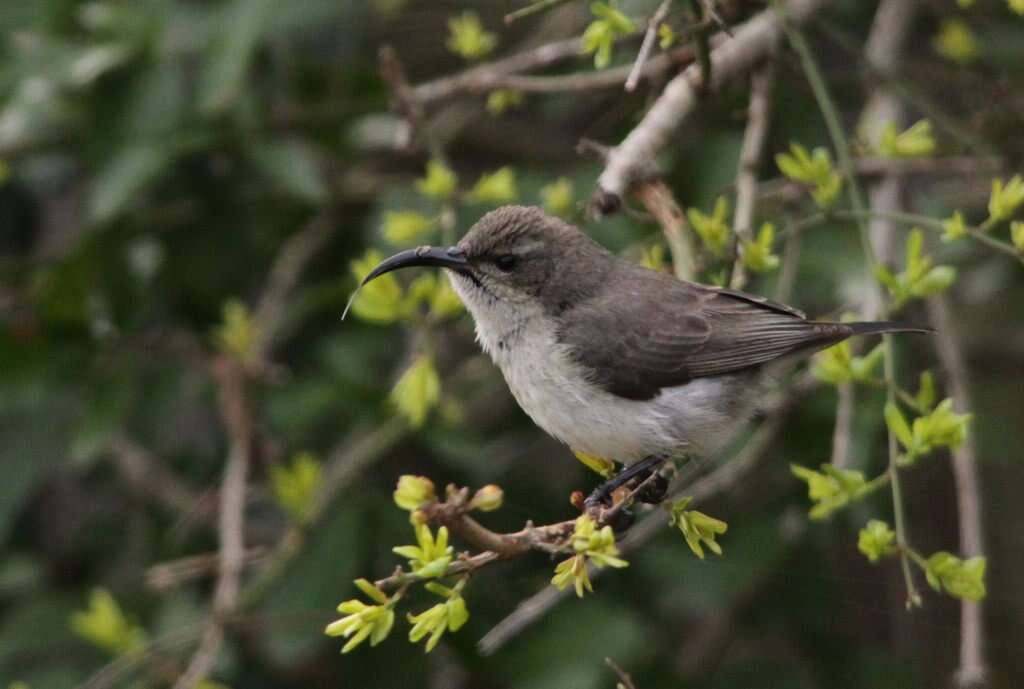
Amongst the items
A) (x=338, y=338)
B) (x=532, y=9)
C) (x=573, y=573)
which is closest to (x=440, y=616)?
(x=573, y=573)

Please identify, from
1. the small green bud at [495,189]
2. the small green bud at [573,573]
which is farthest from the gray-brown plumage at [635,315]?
the small green bud at [573,573]

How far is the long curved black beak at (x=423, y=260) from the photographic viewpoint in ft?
12.5

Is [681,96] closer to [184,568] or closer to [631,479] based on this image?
[631,479]

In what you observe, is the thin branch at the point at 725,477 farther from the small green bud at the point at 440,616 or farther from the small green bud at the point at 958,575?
the small green bud at the point at 440,616

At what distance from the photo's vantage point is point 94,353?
5.19m

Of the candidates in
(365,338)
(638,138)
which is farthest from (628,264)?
(365,338)

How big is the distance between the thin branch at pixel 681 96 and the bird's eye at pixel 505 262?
42cm

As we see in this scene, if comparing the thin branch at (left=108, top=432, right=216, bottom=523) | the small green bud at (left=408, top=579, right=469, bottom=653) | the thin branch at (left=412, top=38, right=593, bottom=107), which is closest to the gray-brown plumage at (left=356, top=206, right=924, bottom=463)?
the thin branch at (left=412, top=38, right=593, bottom=107)

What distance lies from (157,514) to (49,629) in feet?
2.14

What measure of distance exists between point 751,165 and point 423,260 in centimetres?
96

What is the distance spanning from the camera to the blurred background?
4617mm

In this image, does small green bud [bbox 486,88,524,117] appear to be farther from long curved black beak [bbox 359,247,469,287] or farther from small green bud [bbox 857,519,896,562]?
small green bud [bbox 857,519,896,562]

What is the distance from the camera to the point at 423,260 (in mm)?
3830

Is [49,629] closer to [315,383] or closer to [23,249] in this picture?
[315,383]
